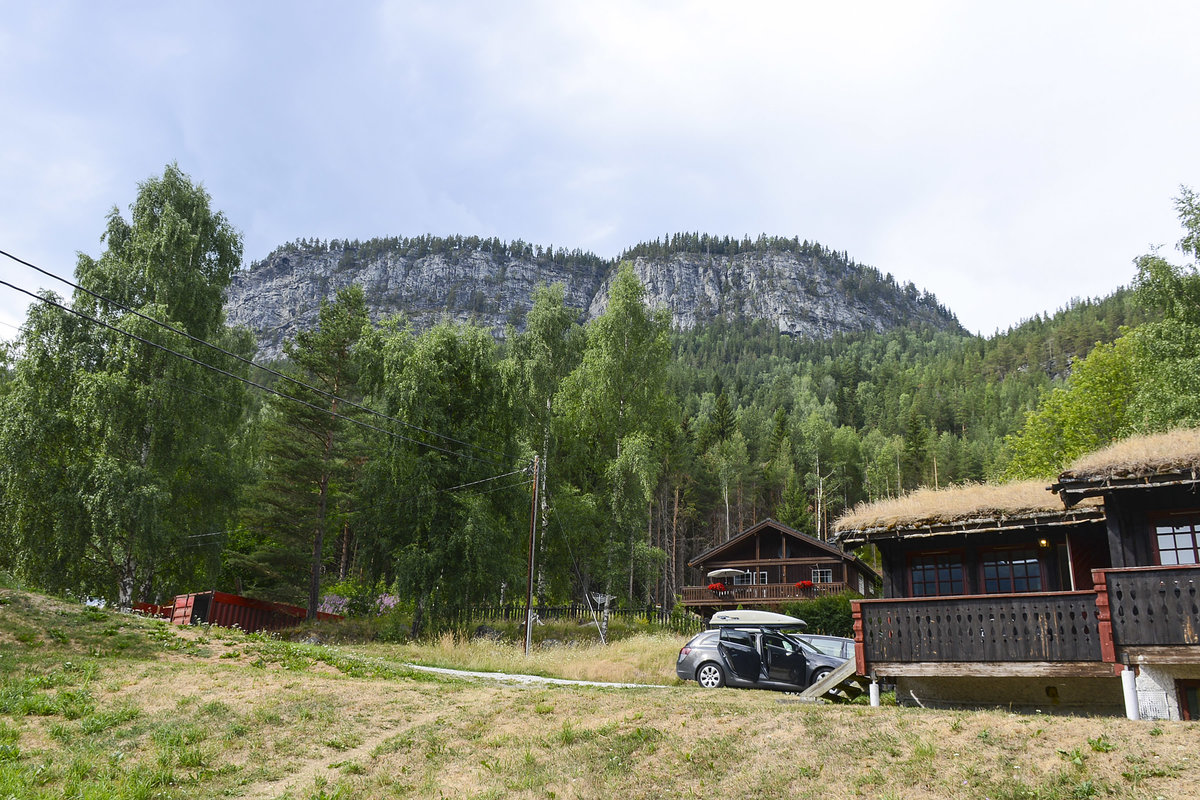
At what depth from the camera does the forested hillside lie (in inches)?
1089

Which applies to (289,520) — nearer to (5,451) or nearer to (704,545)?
(5,451)

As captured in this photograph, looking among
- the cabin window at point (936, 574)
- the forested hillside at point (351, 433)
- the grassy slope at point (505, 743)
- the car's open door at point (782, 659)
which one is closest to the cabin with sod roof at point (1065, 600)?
the cabin window at point (936, 574)

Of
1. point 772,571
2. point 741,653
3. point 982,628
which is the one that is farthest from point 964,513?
point 772,571

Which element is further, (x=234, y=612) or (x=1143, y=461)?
(x=234, y=612)

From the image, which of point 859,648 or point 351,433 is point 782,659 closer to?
point 859,648

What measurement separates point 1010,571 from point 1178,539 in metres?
3.77

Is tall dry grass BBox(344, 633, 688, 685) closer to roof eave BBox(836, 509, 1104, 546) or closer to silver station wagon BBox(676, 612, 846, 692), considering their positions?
silver station wagon BBox(676, 612, 846, 692)

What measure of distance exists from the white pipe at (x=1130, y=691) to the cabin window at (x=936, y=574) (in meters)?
5.07

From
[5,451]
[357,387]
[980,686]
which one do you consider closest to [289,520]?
[357,387]

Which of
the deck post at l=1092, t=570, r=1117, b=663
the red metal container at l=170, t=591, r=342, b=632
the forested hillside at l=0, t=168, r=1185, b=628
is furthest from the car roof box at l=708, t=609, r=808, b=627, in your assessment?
the red metal container at l=170, t=591, r=342, b=632

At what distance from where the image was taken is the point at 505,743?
12.1 m

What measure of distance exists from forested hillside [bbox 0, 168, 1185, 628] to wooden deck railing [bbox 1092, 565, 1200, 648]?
17.6 metres

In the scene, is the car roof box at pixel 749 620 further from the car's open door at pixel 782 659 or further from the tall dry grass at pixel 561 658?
the tall dry grass at pixel 561 658

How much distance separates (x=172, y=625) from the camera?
70.1 feet
